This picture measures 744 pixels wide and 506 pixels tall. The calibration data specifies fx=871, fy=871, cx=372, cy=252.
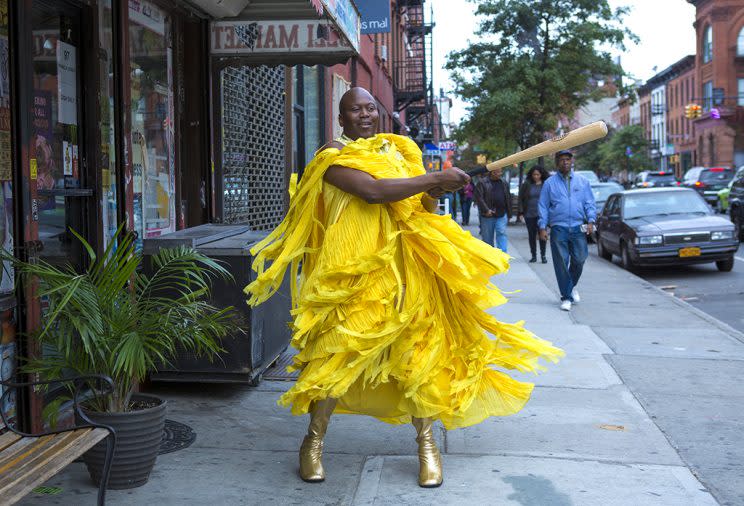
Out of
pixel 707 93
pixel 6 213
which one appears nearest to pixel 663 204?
pixel 6 213

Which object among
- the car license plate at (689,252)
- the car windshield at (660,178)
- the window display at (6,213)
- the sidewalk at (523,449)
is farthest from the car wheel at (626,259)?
the car windshield at (660,178)

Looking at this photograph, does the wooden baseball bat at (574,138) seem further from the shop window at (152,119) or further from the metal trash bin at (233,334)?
the shop window at (152,119)

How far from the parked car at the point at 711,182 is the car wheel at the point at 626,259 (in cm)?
2049

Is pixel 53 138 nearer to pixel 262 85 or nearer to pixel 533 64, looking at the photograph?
pixel 262 85

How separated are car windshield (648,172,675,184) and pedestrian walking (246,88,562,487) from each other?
3904cm

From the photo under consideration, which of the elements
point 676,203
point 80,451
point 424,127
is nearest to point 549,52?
point 424,127

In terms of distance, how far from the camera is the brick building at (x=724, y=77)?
6675 centimetres

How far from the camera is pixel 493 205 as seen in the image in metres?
14.7

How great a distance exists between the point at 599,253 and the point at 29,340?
1544 cm

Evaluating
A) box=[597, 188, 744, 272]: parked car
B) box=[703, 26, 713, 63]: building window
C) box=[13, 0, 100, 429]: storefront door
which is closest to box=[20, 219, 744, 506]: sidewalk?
box=[13, 0, 100, 429]: storefront door

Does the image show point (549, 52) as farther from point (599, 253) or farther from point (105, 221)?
point (105, 221)

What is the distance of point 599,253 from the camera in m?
18.3

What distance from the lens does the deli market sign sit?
730 cm

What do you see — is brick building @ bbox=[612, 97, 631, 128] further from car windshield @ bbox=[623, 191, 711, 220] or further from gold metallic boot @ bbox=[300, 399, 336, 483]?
gold metallic boot @ bbox=[300, 399, 336, 483]
